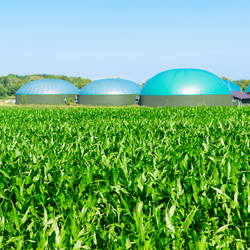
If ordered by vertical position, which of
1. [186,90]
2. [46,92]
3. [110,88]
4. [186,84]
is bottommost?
[186,90]

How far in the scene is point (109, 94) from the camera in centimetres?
6141

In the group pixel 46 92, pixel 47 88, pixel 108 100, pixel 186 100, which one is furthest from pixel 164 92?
pixel 47 88

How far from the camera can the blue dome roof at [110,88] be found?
61.9 metres

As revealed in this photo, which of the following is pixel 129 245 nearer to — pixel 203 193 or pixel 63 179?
pixel 203 193

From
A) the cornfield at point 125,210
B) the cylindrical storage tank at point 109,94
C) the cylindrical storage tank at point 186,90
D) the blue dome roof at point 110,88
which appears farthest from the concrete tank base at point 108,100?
the cornfield at point 125,210

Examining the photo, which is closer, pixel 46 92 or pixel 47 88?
pixel 46 92

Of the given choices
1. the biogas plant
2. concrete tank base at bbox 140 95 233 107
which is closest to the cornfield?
concrete tank base at bbox 140 95 233 107

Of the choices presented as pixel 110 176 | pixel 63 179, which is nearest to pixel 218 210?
pixel 110 176

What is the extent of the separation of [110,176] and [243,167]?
7.85ft

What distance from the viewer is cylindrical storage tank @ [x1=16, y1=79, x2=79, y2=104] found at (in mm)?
68812

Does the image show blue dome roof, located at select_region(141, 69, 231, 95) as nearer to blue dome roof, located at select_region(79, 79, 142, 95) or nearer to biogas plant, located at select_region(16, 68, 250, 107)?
biogas plant, located at select_region(16, 68, 250, 107)

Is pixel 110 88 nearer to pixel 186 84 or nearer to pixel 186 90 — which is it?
pixel 186 84

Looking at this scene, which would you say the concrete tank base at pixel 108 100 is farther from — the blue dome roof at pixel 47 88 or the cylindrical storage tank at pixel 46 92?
the blue dome roof at pixel 47 88

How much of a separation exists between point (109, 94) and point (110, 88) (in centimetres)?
186
